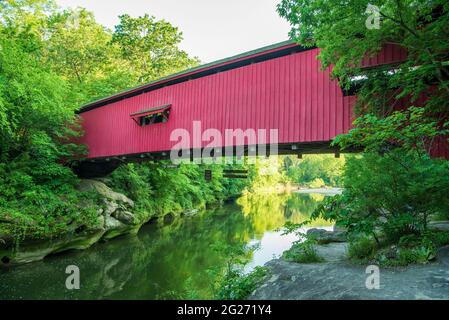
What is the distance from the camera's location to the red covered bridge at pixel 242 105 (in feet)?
22.4

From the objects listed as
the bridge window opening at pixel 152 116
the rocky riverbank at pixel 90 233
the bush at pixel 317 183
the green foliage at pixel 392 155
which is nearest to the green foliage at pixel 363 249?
the green foliage at pixel 392 155

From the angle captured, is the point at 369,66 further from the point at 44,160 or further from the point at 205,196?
the point at 205,196

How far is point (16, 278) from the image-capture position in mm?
6852

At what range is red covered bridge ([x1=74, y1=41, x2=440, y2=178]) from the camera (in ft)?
22.4

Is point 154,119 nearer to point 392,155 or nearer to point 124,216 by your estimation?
point 124,216

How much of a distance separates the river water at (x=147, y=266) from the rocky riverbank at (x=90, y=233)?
271 mm

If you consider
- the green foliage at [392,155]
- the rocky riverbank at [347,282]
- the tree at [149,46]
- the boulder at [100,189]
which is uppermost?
the tree at [149,46]

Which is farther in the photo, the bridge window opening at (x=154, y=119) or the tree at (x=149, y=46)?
the tree at (x=149, y=46)

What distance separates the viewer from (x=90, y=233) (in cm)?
980

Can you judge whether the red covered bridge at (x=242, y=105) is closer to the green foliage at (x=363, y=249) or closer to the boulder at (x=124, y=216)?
the boulder at (x=124, y=216)

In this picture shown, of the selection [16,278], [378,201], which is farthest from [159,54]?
[378,201]

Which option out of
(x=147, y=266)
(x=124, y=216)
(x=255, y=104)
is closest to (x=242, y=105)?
(x=255, y=104)

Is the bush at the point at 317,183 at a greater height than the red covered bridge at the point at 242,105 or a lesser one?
lesser

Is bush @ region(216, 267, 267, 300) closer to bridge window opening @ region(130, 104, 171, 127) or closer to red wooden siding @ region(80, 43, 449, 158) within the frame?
red wooden siding @ region(80, 43, 449, 158)
